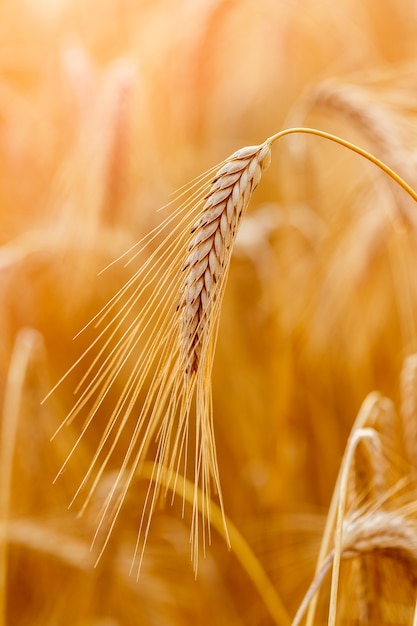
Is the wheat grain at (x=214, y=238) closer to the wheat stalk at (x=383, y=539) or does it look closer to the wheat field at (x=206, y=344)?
the wheat field at (x=206, y=344)

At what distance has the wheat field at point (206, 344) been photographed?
0.63 meters

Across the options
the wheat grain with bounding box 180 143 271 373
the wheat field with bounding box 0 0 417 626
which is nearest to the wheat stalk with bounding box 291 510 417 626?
the wheat field with bounding box 0 0 417 626

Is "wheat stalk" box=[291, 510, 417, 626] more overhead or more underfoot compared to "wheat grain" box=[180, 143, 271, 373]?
more underfoot

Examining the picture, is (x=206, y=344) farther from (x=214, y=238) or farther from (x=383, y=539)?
(x=383, y=539)

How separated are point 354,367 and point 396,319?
17 centimetres

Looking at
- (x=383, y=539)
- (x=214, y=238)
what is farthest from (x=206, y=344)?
(x=383, y=539)

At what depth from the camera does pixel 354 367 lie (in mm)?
1114

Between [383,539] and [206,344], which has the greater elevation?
[206,344]

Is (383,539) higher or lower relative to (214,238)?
lower

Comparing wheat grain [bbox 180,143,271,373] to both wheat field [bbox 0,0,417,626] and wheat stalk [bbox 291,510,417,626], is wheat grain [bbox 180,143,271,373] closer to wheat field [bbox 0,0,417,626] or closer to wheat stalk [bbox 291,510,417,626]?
wheat field [bbox 0,0,417,626]

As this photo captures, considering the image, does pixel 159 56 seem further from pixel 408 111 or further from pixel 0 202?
pixel 408 111

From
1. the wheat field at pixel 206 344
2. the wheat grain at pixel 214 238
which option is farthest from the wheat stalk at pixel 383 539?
the wheat grain at pixel 214 238

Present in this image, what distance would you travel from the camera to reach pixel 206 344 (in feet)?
1.54

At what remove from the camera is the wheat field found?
634 mm
